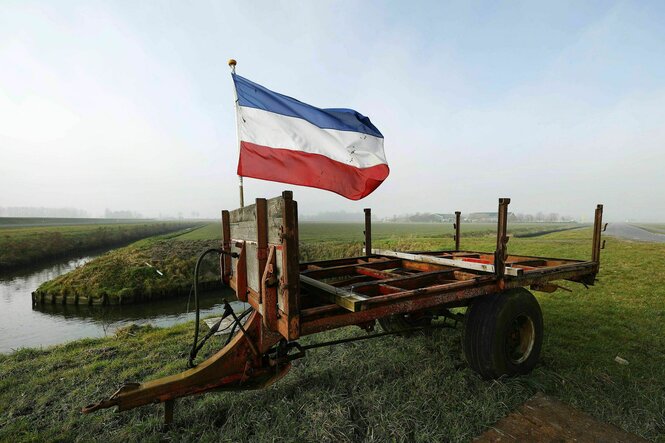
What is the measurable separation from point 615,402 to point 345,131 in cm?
462

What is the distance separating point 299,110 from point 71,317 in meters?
17.7

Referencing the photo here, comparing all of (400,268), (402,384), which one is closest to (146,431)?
(402,384)

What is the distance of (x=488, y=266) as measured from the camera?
3531 millimetres

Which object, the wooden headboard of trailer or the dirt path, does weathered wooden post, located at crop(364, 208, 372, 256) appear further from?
the dirt path

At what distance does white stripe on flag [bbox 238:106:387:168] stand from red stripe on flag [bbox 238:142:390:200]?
85 mm

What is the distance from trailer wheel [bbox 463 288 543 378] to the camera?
346 centimetres

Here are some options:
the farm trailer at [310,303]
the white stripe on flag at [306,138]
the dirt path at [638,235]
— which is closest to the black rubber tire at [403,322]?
the farm trailer at [310,303]

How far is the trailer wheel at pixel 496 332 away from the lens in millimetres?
3463

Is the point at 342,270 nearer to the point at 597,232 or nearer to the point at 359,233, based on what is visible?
the point at 597,232

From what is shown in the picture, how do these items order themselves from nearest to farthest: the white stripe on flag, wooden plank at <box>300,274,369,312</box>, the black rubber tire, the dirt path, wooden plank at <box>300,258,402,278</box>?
wooden plank at <box>300,274,369,312</box> < the white stripe on flag < wooden plank at <box>300,258,402,278</box> < the black rubber tire < the dirt path

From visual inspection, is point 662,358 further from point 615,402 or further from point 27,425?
point 27,425

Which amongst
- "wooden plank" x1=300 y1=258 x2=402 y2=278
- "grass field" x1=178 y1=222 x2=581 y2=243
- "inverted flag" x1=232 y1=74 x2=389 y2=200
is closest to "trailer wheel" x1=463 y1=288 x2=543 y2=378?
"wooden plank" x1=300 y1=258 x2=402 y2=278

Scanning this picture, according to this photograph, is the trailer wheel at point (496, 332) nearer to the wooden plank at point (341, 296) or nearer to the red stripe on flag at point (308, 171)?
the wooden plank at point (341, 296)

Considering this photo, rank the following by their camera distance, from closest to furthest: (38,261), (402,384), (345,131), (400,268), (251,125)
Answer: (402,384), (251,125), (345,131), (400,268), (38,261)
